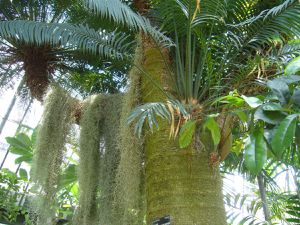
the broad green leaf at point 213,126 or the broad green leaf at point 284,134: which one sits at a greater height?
the broad green leaf at point 213,126

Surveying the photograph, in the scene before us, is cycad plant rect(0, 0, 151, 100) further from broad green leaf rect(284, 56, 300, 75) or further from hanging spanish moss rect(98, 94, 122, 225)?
broad green leaf rect(284, 56, 300, 75)

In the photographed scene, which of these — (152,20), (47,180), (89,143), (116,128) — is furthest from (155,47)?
(47,180)

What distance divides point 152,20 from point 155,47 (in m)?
0.28

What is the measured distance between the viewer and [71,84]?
4621 mm

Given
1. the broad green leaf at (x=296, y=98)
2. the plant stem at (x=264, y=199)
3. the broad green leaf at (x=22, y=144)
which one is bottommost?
the broad green leaf at (x=296, y=98)

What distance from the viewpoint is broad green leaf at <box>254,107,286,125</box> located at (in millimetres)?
1628

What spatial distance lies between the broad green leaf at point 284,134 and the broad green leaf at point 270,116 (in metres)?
0.09

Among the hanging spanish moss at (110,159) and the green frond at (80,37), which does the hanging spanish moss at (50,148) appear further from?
the green frond at (80,37)

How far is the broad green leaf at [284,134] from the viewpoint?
151 cm

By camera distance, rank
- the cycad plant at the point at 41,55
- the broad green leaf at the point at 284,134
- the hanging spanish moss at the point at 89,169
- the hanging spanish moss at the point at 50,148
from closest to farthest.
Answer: the broad green leaf at the point at 284,134 < the hanging spanish moss at the point at 89,169 < the hanging spanish moss at the point at 50,148 < the cycad plant at the point at 41,55

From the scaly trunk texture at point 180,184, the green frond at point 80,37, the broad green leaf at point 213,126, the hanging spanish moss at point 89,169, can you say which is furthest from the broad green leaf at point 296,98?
the hanging spanish moss at point 89,169

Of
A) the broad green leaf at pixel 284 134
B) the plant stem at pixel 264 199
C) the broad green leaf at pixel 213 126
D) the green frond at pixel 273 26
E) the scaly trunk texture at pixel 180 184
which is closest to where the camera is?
the broad green leaf at pixel 284 134

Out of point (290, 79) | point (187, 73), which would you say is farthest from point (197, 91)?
point (290, 79)

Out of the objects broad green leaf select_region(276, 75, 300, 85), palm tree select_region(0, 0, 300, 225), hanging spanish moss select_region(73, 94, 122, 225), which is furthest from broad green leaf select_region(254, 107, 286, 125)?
hanging spanish moss select_region(73, 94, 122, 225)
